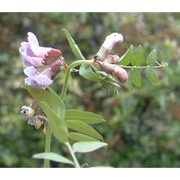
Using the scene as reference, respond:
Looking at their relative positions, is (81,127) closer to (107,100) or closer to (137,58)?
(137,58)

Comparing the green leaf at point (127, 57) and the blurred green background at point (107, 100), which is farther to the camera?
the blurred green background at point (107, 100)

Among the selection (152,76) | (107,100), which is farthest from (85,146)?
(107,100)

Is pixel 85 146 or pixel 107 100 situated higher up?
pixel 107 100

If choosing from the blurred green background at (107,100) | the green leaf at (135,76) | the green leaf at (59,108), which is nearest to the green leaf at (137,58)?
the green leaf at (135,76)

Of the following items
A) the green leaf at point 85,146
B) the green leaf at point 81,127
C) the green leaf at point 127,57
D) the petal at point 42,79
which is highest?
the green leaf at point 127,57

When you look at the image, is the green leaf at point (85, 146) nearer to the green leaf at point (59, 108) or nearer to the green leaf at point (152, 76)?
the green leaf at point (59, 108)

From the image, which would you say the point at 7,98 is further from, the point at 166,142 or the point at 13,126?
the point at 166,142
